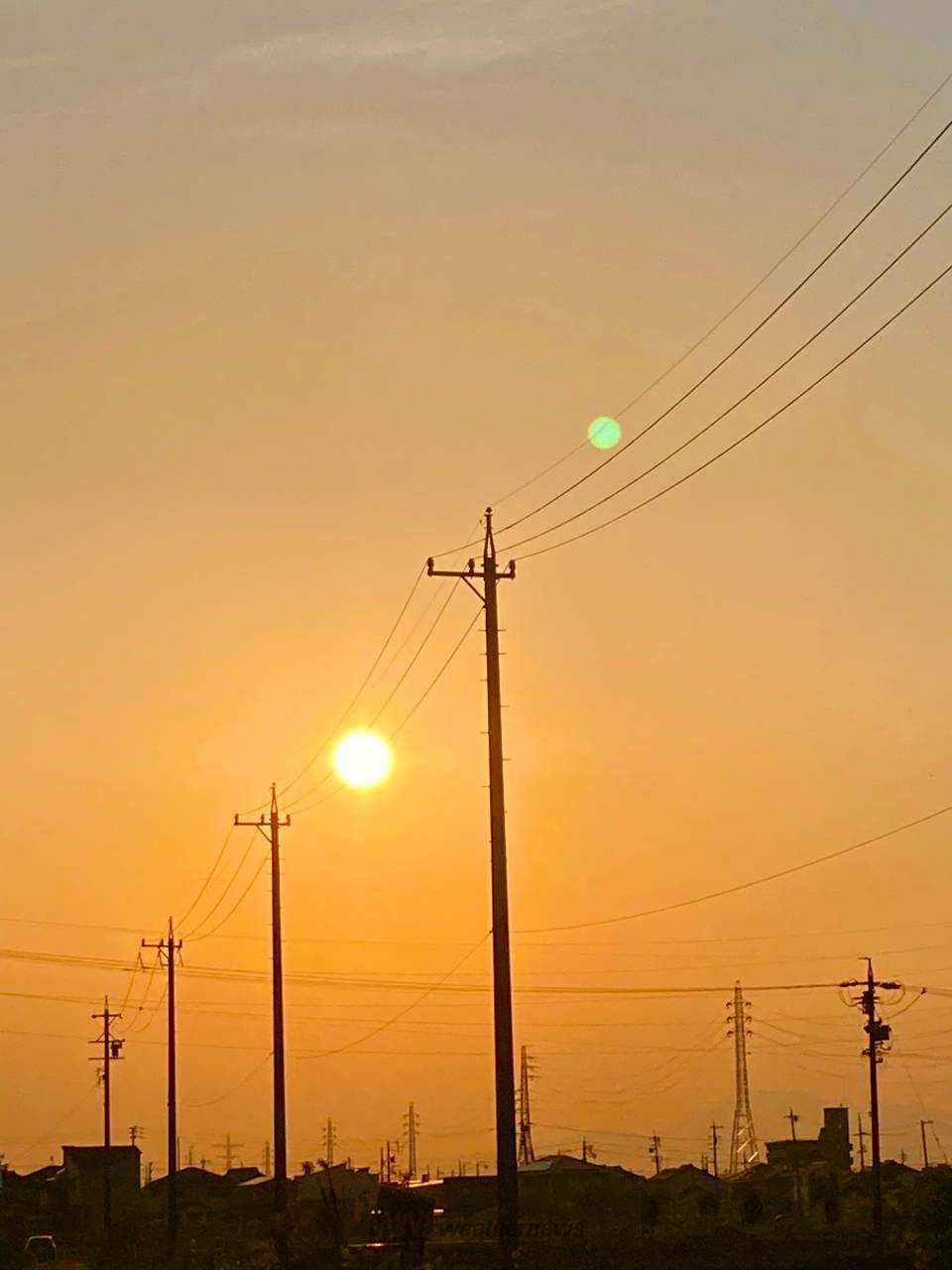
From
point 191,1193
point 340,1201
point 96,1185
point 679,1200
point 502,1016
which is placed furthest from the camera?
point 191,1193

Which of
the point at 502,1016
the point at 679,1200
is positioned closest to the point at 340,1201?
the point at 679,1200

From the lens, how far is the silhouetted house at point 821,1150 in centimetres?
11669

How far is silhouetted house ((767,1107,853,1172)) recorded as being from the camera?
383ft

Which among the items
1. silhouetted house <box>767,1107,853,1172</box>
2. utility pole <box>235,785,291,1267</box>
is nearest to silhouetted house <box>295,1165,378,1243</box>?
utility pole <box>235,785,291,1267</box>

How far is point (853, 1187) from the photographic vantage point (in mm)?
109875

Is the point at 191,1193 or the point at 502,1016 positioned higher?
the point at 502,1016

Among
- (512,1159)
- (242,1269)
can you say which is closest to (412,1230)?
(242,1269)

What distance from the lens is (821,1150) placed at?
4833 inches

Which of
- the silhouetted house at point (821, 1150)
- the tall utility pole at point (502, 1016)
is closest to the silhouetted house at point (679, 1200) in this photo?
the silhouetted house at point (821, 1150)

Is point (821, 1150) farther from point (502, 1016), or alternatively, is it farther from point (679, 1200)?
point (502, 1016)

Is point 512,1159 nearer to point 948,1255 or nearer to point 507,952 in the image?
point 507,952

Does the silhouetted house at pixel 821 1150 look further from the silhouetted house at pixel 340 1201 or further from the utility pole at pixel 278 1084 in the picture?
the utility pole at pixel 278 1084

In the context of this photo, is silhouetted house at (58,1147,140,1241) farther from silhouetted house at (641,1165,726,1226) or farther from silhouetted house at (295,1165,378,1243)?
silhouetted house at (641,1165,726,1226)

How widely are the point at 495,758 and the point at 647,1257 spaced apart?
28.3 m
